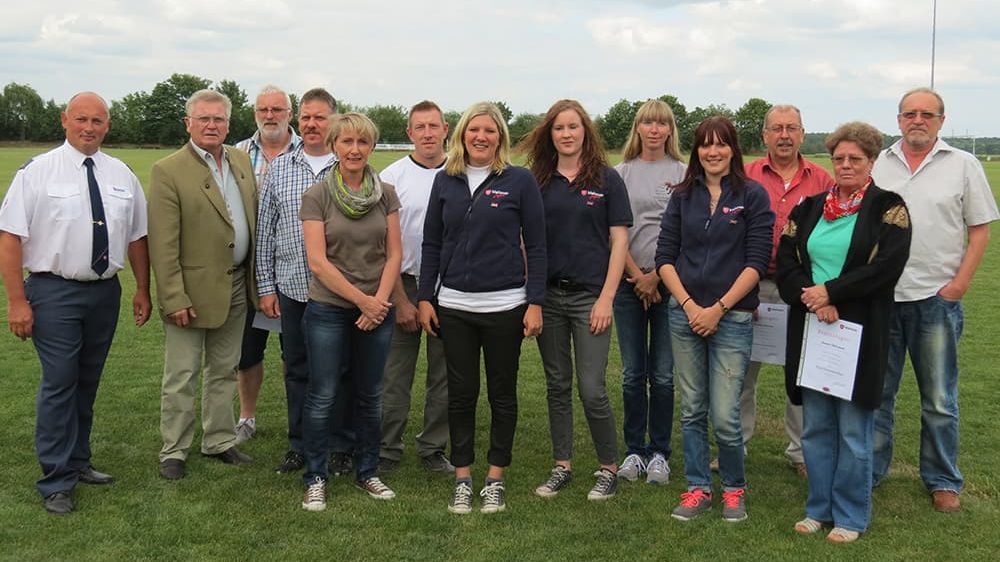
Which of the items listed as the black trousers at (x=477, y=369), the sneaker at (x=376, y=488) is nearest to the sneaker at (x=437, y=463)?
the sneaker at (x=376, y=488)

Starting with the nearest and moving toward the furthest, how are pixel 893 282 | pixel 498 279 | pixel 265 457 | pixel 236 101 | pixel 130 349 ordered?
pixel 893 282 → pixel 498 279 → pixel 265 457 → pixel 130 349 → pixel 236 101

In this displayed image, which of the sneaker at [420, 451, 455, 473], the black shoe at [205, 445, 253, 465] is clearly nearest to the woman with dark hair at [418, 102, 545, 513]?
the sneaker at [420, 451, 455, 473]

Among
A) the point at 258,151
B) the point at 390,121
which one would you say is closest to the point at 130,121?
the point at 390,121

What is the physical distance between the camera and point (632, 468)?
17.6ft

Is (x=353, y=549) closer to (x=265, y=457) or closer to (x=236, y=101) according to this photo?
(x=265, y=457)

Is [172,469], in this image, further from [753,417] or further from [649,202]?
[753,417]

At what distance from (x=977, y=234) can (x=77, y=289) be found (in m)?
4.94

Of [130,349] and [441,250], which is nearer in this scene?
[441,250]

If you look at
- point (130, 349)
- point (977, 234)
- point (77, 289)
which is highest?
point (977, 234)

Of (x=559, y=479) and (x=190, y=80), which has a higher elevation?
(x=190, y=80)

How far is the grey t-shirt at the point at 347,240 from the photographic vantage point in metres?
4.70

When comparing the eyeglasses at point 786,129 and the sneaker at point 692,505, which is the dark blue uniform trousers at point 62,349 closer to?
the sneaker at point 692,505

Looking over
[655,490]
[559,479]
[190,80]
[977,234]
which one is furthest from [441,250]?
[190,80]

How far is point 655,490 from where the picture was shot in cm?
516
